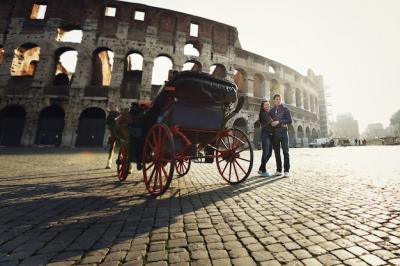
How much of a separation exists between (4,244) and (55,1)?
21356mm

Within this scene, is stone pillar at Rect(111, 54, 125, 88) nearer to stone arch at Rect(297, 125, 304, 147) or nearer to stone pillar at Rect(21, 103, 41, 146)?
stone pillar at Rect(21, 103, 41, 146)

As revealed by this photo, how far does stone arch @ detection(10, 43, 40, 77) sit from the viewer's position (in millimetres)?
16250

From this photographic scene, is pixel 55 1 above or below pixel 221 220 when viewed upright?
above

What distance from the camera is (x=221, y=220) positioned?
214cm

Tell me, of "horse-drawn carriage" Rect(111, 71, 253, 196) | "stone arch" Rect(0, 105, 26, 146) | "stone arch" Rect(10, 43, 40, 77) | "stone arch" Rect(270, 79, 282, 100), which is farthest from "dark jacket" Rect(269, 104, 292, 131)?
"stone arch" Rect(270, 79, 282, 100)

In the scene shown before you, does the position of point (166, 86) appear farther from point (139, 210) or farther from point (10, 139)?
point (10, 139)

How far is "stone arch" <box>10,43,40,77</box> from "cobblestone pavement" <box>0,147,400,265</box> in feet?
58.8

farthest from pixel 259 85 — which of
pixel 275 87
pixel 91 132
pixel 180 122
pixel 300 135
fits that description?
pixel 180 122

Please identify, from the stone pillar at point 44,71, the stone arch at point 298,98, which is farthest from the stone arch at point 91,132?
the stone arch at point 298,98

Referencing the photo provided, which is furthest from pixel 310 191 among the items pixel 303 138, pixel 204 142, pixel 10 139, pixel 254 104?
pixel 303 138

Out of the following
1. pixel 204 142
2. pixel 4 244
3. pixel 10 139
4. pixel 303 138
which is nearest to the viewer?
pixel 4 244

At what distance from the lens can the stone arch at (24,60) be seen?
640 inches

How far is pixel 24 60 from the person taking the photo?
17500 mm

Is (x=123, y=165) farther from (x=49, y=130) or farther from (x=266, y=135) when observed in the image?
(x=49, y=130)
